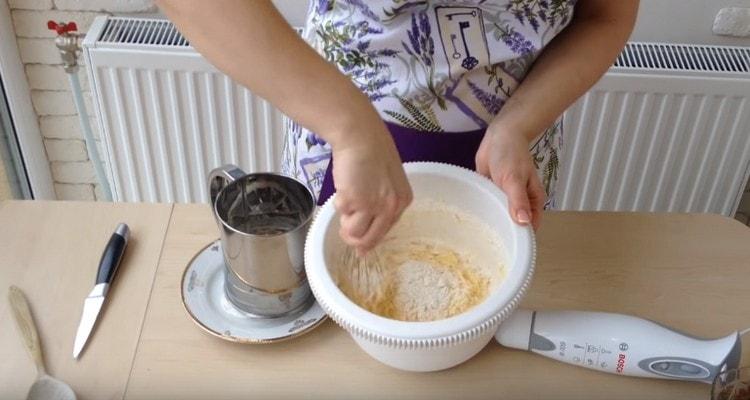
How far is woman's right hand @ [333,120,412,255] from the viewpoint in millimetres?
667

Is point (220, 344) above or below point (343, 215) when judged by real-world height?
below

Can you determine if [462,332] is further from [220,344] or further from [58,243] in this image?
[58,243]

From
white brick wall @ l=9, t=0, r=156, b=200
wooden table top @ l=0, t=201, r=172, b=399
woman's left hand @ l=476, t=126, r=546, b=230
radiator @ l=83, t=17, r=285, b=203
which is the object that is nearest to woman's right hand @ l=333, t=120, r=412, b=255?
woman's left hand @ l=476, t=126, r=546, b=230

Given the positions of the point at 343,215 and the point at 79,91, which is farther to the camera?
the point at 79,91

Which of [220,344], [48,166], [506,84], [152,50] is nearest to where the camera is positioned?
[220,344]

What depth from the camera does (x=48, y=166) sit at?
1707 millimetres

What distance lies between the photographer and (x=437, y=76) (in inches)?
33.9

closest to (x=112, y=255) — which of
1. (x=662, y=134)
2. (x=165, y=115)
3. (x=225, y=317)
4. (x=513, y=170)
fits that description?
(x=225, y=317)

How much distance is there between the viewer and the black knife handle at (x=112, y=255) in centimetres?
85

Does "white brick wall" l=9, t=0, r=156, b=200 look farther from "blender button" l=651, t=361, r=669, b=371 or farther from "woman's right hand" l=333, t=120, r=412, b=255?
"blender button" l=651, t=361, r=669, b=371

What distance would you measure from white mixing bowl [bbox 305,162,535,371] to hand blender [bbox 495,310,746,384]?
2.0 inches

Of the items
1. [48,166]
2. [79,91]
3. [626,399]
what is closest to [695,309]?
[626,399]

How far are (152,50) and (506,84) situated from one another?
76 cm

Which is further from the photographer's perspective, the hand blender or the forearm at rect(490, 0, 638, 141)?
the forearm at rect(490, 0, 638, 141)
